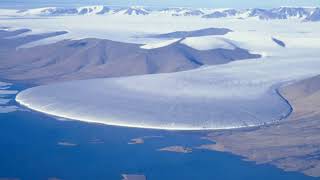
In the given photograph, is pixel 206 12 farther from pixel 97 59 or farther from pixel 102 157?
pixel 102 157

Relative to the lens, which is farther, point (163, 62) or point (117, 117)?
point (163, 62)

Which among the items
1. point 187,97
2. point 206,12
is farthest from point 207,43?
point 206,12

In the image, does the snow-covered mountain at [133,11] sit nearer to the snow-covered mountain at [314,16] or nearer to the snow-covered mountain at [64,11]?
the snow-covered mountain at [64,11]

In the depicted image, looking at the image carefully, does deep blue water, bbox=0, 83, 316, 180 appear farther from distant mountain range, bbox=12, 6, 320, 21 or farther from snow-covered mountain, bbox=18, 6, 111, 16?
snow-covered mountain, bbox=18, 6, 111, 16

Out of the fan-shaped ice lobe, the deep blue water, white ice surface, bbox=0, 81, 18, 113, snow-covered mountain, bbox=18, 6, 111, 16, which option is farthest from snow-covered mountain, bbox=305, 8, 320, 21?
the deep blue water

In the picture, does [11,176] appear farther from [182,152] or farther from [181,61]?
[181,61]

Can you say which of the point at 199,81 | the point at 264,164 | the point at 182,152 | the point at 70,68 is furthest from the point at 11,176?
the point at 70,68
